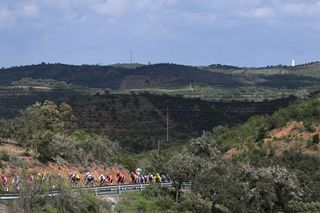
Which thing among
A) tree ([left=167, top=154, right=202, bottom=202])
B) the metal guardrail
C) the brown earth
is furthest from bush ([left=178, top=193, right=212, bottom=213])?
the brown earth

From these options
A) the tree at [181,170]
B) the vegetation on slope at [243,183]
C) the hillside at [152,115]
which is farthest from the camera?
the hillside at [152,115]

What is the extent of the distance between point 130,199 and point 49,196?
10.2m

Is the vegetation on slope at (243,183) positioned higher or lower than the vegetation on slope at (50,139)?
lower

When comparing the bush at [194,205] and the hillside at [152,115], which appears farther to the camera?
the hillside at [152,115]

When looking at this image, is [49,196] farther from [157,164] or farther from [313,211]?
[157,164]

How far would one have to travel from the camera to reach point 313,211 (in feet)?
145

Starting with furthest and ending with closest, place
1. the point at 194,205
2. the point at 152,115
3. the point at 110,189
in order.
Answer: the point at 152,115
the point at 110,189
the point at 194,205

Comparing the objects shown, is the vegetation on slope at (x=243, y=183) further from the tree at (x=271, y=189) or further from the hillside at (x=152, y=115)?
the hillside at (x=152, y=115)

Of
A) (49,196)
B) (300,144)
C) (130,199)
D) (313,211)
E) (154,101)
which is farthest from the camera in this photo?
(154,101)

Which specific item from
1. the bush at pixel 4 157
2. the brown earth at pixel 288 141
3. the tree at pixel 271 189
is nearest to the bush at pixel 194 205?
the tree at pixel 271 189

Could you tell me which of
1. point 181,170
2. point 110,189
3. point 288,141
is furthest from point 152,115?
point 110,189

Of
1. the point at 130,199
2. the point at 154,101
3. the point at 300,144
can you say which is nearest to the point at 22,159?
the point at 130,199

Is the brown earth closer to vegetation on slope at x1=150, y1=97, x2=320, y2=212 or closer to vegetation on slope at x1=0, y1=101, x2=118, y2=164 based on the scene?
vegetation on slope at x1=150, y1=97, x2=320, y2=212

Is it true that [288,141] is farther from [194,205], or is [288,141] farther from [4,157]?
[4,157]
